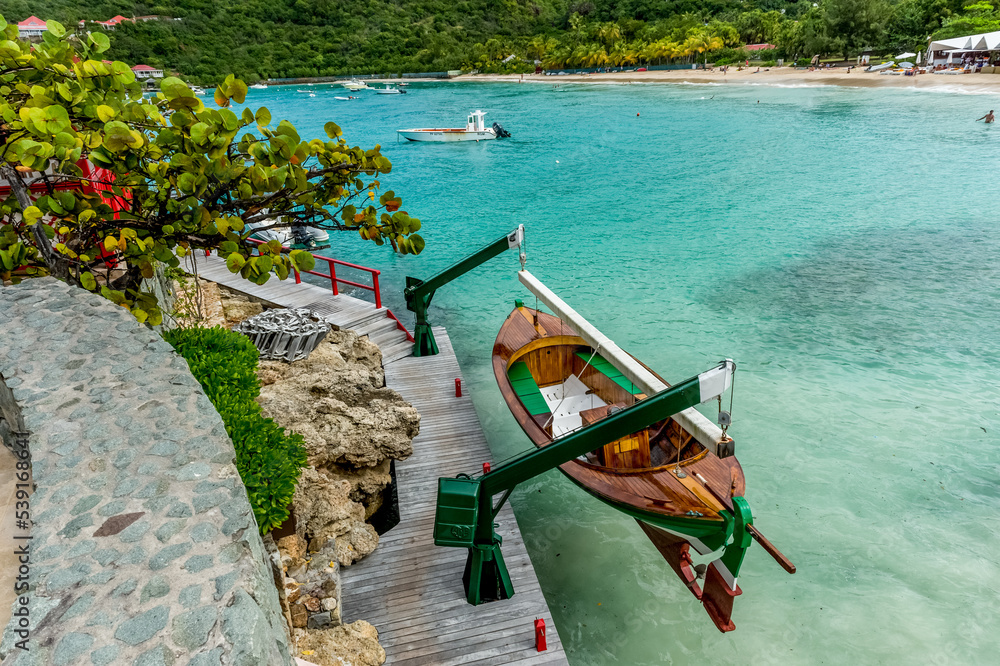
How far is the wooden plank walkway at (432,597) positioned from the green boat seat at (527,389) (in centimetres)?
124

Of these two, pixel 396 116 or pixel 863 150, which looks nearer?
pixel 863 150

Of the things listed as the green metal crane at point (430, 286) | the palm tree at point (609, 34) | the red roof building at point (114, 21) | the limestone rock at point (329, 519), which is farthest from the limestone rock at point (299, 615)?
the palm tree at point (609, 34)

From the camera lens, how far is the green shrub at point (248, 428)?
619 cm

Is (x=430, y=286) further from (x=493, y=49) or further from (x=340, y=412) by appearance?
(x=493, y=49)

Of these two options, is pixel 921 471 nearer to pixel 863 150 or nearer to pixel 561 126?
pixel 863 150

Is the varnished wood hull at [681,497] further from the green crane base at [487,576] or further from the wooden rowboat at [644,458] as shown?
the green crane base at [487,576]

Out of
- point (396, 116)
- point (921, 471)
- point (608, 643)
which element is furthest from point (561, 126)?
point (608, 643)

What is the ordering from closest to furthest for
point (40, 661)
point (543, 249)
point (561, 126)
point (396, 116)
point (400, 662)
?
point (40, 661) < point (400, 662) < point (543, 249) < point (561, 126) < point (396, 116)

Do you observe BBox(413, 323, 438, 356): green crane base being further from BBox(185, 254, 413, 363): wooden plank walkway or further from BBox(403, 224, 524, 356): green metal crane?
BBox(185, 254, 413, 363): wooden plank walkway

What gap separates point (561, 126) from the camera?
57.2 metres

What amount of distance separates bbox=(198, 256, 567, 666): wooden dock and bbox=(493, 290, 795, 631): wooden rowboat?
1350mm

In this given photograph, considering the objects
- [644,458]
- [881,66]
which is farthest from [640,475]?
[881,66]

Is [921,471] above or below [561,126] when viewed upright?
below

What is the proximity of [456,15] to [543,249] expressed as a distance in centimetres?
14312
